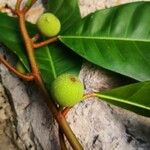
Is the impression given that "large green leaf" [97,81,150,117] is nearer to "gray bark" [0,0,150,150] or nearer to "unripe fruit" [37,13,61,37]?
"gray bark" [0,0,150,150]

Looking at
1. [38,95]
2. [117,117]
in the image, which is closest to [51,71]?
[38,95]

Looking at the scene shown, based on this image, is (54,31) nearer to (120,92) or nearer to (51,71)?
(51,71)

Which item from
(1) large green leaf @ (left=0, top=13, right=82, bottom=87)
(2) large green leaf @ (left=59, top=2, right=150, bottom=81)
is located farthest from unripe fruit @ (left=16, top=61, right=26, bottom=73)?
(2) large green leaf @ (left=59, top=2, right=150, bottom=81)

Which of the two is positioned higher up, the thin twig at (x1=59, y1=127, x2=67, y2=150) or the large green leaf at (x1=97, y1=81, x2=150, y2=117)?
the large green leaf at (x1=97, y1=81, x2=150, y2=117)

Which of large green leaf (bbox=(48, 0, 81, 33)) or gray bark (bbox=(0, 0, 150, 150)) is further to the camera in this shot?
large green leaf (bbox=(48, 0, 81, 33))

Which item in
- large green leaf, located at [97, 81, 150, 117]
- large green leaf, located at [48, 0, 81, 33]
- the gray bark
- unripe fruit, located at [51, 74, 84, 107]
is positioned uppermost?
large green leaf, located at [48, 0, 81, 33]

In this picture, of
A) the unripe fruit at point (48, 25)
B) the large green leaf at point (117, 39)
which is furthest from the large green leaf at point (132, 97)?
the unripe fruit at point (48, 25)

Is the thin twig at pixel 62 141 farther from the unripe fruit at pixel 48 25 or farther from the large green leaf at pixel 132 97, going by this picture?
the unripe fruit at pixel 48 25

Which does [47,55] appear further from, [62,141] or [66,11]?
[62,141]
